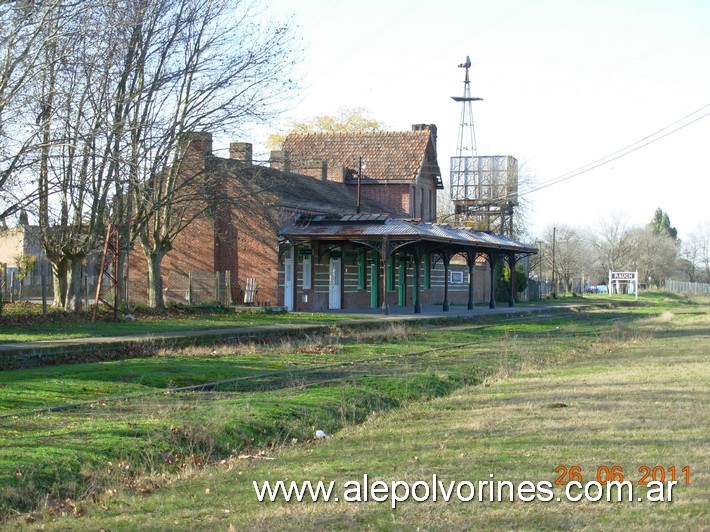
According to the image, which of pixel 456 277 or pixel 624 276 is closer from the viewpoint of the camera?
pixel 456 277

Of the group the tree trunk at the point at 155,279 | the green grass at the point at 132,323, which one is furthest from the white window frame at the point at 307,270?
the tree trunk at the point at 155,279

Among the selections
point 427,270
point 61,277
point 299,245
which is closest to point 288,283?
point 299,245

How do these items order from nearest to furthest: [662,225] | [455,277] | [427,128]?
[455,277] < [427,128] < [662,225]

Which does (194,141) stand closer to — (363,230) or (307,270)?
(363,230)

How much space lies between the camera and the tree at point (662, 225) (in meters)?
136

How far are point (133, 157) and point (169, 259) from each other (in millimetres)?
19376

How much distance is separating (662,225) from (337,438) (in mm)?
135511

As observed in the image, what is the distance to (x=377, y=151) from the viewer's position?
173 ft

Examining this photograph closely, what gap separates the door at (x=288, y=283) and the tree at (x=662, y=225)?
353ft

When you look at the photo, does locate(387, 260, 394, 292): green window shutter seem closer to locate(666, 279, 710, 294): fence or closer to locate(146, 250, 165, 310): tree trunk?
locate(146, 250, 165, 310): tree trunk

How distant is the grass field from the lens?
22.4 feet

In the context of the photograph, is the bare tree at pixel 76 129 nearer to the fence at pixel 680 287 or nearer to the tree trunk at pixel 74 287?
the tree trunk at pixel 74 287

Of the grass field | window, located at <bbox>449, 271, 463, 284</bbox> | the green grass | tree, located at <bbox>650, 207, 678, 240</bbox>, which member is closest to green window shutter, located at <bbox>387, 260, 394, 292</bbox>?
the green grass

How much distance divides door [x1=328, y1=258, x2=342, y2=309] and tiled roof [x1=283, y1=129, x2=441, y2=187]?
38.1ft
